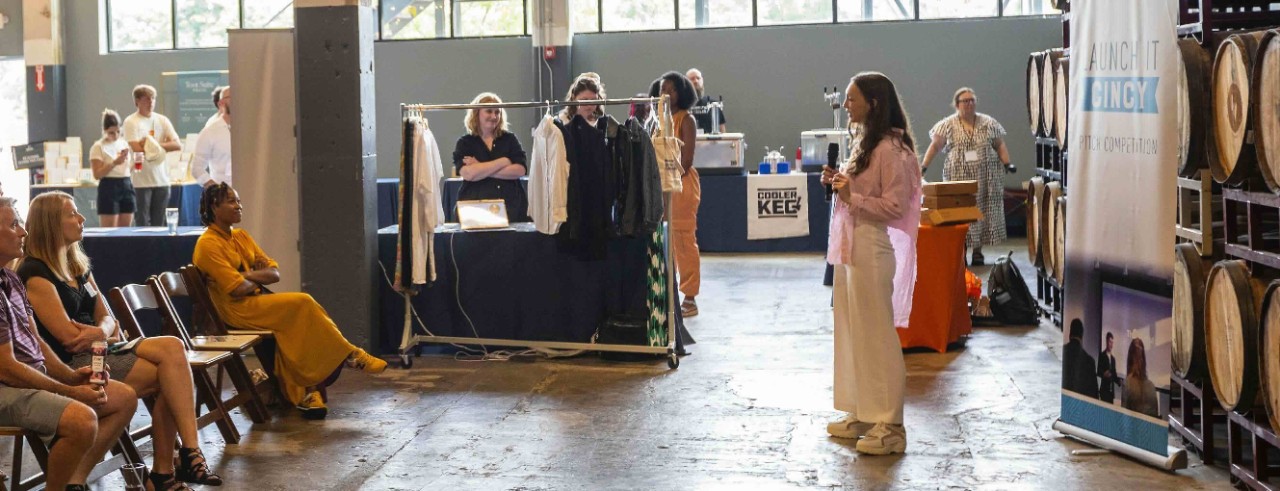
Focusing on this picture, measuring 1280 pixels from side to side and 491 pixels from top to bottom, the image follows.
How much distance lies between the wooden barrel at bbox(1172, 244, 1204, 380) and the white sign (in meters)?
7.69

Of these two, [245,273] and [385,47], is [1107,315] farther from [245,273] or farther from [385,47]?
[385,47]

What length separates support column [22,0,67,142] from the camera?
17.0 m

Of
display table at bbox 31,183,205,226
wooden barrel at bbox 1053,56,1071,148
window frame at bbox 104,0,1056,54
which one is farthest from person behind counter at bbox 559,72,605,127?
window frame at bbox 104,0,1056,54

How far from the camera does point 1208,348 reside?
459 cm

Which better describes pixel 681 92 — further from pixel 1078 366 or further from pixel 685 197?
pixel 1078 366

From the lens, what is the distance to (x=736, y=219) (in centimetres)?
1271

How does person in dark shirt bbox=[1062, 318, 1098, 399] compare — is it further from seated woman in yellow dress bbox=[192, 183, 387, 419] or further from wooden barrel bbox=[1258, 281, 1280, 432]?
seated woman in yellow dress bbox=[192, 183, 387, 419]

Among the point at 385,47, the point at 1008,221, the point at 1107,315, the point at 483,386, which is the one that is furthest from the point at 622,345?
the point at 385,47

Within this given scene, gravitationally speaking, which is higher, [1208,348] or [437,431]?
[1208,348]

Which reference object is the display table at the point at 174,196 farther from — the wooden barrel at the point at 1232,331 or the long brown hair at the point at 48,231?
the wooden barrel at the point at 1232,331

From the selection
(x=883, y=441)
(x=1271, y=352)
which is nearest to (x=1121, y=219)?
(x=1271, y=352)

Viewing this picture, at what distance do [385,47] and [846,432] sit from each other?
12378 mm

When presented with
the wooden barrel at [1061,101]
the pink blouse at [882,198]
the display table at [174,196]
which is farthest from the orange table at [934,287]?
the display table at [174,196]

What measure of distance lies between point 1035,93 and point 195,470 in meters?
5.55
